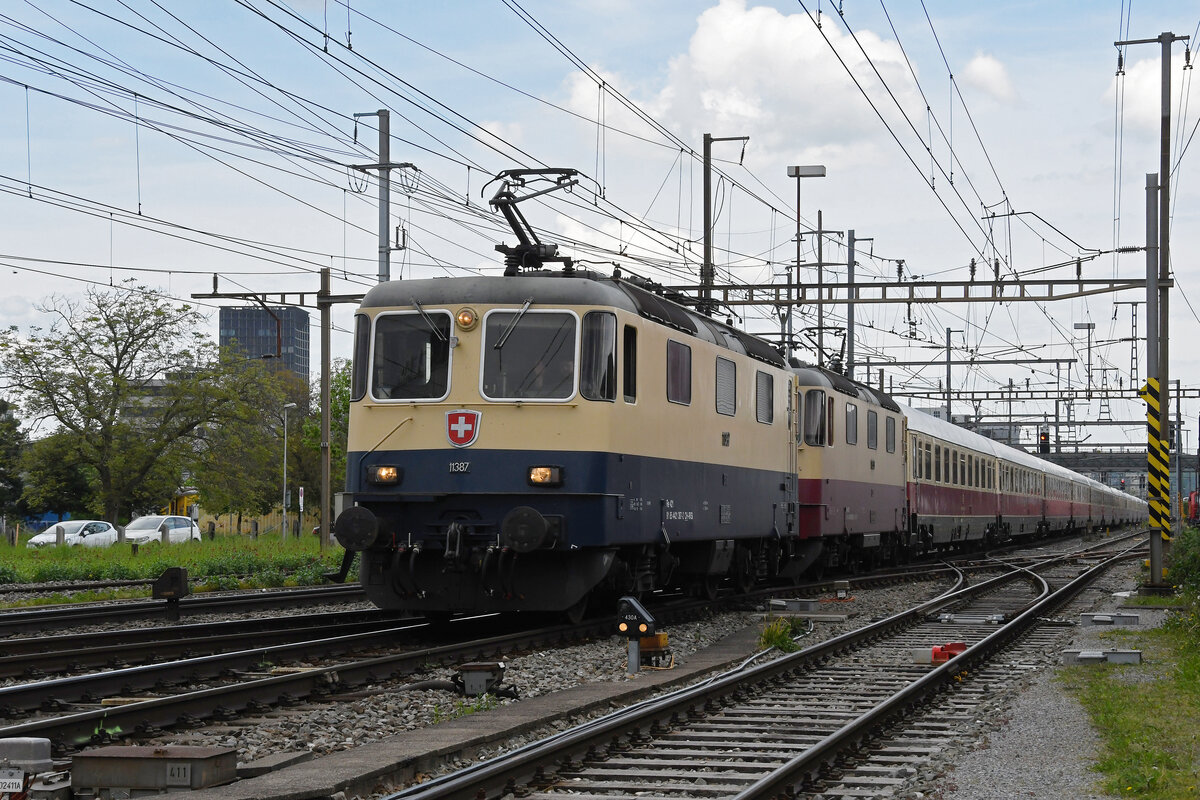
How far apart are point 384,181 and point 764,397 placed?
11755mm

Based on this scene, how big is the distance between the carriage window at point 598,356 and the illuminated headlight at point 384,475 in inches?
80.1

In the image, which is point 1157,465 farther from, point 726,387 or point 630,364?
point 630,364

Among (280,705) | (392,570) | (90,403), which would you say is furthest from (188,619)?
(90,403)

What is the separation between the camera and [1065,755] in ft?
28.7

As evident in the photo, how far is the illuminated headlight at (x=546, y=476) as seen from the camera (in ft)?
45.3

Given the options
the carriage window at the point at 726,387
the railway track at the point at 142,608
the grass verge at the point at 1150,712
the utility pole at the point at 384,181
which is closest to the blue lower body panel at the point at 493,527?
the carriage window at the point at 726,387

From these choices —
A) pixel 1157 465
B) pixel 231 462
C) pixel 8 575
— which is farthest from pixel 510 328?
pixel 231 462

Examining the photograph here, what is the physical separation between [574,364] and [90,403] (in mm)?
40011

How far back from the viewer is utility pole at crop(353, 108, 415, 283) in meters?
27.6

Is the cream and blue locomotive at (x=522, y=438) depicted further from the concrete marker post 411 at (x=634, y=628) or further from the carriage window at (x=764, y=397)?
the carriage window at (x=764, y=397)

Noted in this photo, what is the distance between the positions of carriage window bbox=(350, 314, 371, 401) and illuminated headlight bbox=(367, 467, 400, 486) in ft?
2.82

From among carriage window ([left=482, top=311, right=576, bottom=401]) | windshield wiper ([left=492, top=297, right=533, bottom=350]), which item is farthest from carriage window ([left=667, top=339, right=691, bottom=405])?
windshield wiper ([left=492, top=297, right=533, bottom=350])

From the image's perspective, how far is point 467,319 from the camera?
14250 mm

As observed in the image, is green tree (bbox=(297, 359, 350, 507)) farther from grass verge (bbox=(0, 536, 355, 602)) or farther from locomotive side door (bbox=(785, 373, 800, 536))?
locomotive side door (bbox=(785, 373, 800, 536))
